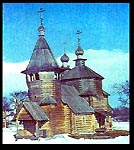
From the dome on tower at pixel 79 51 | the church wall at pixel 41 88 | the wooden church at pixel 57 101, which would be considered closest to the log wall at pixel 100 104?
the wooden church at pixel 57 101

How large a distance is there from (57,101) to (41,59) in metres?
0.46

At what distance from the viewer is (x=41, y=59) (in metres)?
5.04

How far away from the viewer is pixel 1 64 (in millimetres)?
4891

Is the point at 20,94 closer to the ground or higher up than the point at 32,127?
higher up

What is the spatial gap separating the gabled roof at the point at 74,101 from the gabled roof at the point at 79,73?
12 centimetres

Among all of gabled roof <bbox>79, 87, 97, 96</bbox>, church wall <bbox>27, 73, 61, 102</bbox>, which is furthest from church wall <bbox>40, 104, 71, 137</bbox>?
gabled roof <bbox>79, 87, 97, 96</bbox>

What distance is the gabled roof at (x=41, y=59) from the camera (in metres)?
5.01

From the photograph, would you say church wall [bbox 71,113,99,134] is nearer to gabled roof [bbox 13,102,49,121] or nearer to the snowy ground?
the snowy ground

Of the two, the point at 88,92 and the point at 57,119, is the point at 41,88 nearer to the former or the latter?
the point at 57,119

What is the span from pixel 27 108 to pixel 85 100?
61 centimetres

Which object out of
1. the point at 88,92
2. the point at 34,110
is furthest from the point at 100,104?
the point at 34,110

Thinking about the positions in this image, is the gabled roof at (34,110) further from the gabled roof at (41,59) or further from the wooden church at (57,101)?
the gabled roof at (41,59)
